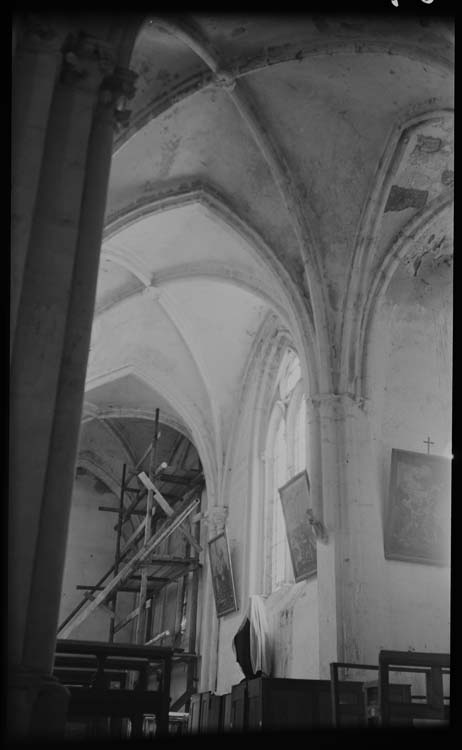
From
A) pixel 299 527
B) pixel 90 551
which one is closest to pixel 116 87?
pixel 299 527

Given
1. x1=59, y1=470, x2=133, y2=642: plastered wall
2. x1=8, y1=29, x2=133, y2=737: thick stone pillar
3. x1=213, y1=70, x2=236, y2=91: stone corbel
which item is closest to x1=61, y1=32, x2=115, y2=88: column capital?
x1=8, y1=29, x2=133, y2=737: thick stone pillar

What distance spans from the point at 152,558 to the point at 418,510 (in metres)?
8.57

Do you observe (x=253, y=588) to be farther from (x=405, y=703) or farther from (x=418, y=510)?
(x=405, y=703)

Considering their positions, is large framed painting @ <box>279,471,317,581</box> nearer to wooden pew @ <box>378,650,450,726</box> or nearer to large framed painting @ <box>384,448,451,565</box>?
large framed painting @ <box>384,448,451,565</box>

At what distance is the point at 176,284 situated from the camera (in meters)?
15.3

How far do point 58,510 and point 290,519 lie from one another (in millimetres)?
8470

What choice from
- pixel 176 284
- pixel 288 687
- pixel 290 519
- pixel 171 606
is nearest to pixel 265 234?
pixel 176 284

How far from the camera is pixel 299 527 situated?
13.0 metres

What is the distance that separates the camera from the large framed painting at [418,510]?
37.0 ft

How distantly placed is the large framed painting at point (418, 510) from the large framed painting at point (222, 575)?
5.08 m

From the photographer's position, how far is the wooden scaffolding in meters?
18.8

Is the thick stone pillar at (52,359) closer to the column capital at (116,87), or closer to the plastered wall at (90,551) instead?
the column capital at (116,87)

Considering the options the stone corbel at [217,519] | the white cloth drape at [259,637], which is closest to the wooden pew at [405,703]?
the white cloth drape at [259,637]

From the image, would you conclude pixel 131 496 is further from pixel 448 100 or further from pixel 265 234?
pixel 448 100
